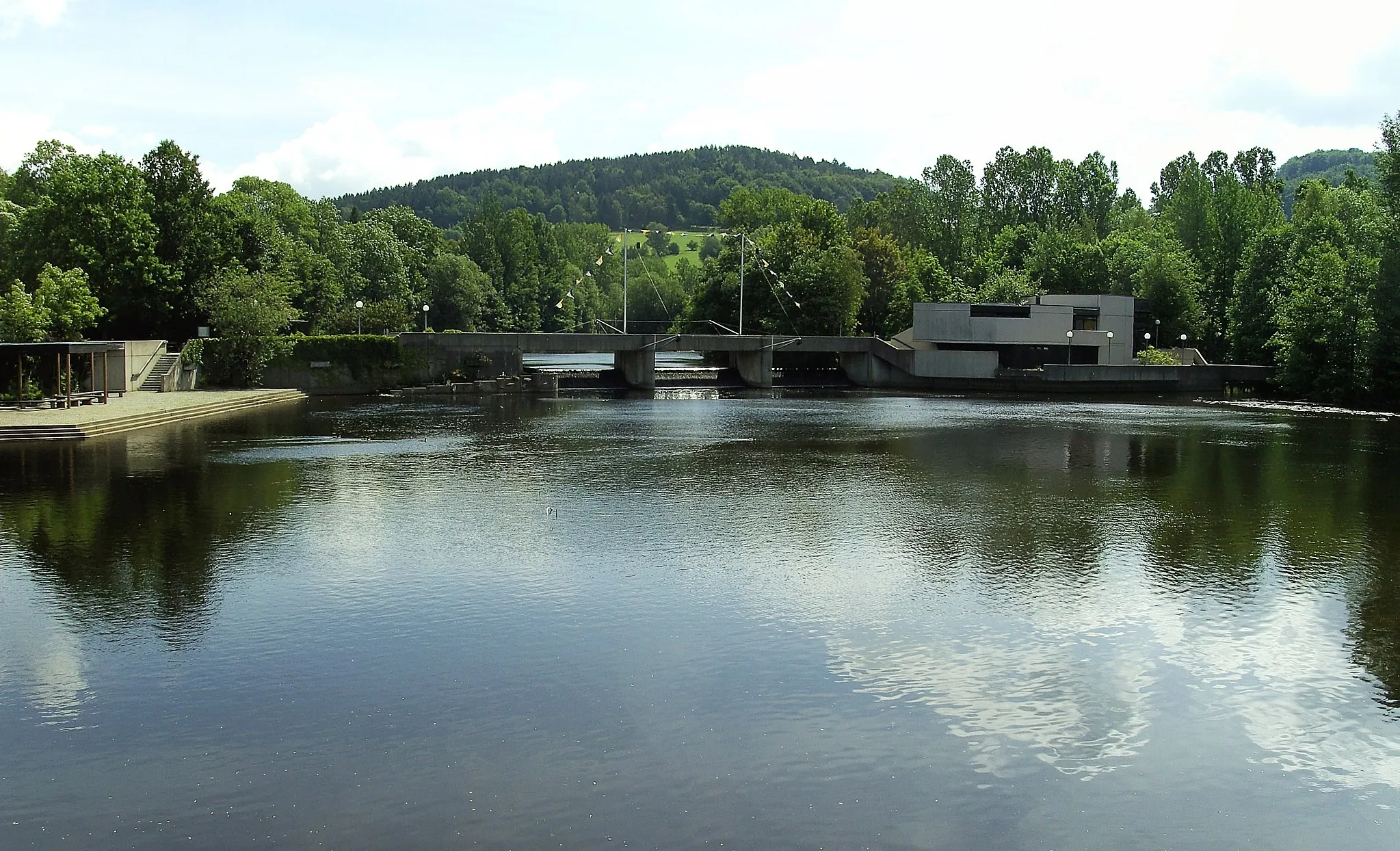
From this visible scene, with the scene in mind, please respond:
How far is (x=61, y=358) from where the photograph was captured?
5044 cm

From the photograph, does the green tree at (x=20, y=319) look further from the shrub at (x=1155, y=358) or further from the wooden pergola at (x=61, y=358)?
the shrub at (x=1155, y=358)

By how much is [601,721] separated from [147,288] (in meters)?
64.8

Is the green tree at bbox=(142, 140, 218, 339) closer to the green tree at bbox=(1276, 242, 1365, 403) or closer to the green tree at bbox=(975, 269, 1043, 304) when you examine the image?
the green tree at bbox=(975, 269, 1043, 304)

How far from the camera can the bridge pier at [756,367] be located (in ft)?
275

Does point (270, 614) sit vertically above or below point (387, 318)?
below

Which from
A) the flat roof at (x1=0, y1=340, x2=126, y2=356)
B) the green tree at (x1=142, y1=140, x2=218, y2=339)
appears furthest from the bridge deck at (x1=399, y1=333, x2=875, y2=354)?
the flat roof at (x1=0, y1=340, x2=126, y2=356)

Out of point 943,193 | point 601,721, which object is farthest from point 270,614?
point 943,193

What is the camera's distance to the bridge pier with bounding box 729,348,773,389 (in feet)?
275

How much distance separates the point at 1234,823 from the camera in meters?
9.88

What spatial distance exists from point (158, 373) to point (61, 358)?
1214 cm

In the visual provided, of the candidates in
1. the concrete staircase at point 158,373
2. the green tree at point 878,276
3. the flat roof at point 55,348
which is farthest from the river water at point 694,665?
the green tree at point 878,276

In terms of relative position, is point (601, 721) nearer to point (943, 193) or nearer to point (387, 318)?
point (387, 318)

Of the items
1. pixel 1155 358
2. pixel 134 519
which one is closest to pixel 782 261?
pixel 1155 358

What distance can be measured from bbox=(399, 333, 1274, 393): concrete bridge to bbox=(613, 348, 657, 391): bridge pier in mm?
47
